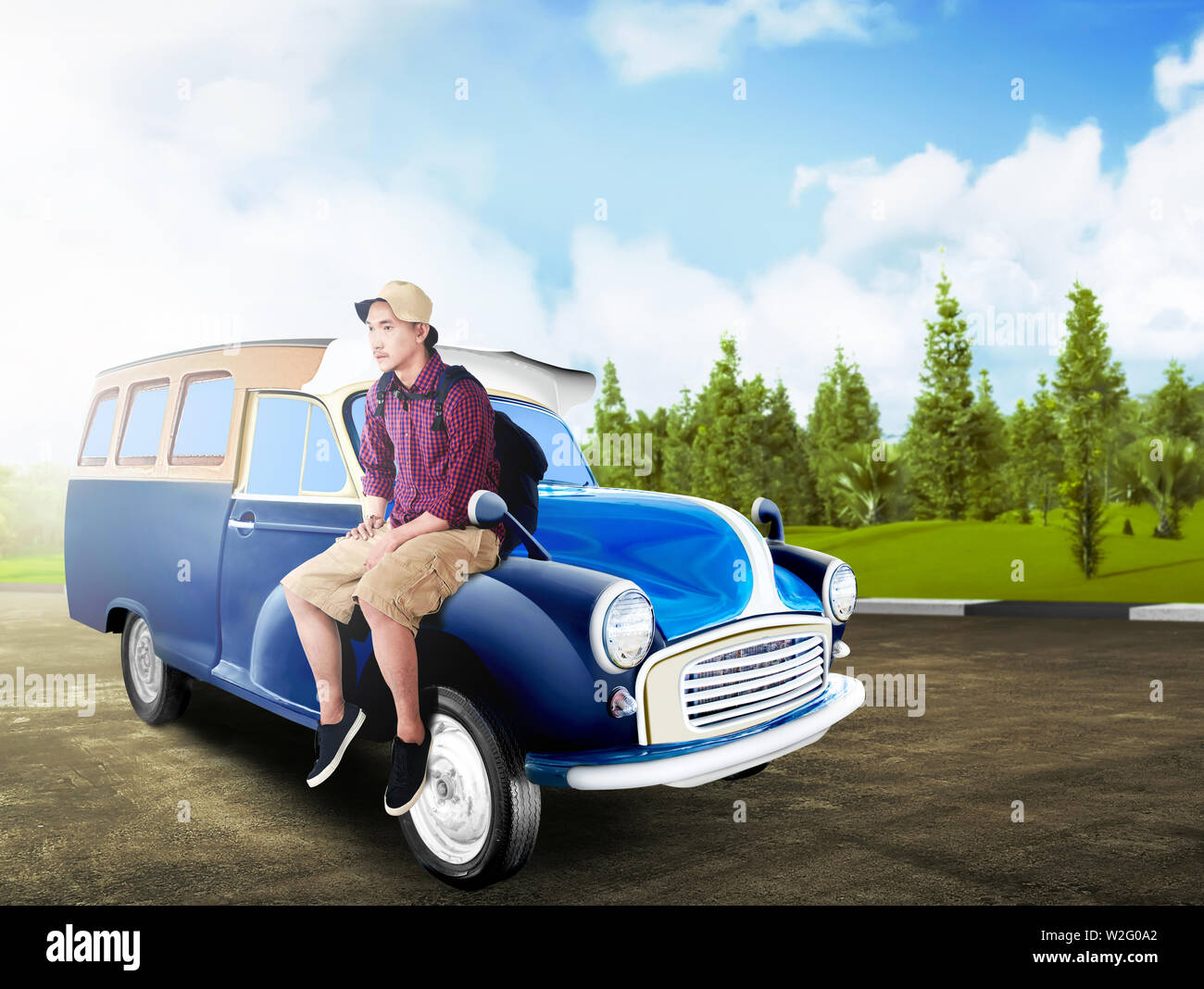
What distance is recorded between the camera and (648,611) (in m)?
3.38

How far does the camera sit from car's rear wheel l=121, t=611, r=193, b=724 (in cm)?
614

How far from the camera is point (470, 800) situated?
3588 mm

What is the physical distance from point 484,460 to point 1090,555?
16.1 metres

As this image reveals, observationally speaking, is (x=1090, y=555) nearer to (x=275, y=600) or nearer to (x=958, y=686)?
(x=958, y=686)

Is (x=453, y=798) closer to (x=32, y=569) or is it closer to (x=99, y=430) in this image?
(x=99, y=430)

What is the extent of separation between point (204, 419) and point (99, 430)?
1.73 meters

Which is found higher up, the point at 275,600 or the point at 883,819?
the point at 275,600

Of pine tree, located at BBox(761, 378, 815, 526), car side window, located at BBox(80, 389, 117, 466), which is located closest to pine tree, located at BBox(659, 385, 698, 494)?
pine tree, located at BBox(761, 378, 815, 526)

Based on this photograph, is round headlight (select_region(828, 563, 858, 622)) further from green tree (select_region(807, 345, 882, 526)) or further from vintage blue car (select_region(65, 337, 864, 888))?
green tree (select_region(807, 345, 882, 526))

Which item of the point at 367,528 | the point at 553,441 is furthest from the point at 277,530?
the point at 553,441

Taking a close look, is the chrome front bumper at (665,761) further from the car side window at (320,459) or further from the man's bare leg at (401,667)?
the car side window at (320,459)

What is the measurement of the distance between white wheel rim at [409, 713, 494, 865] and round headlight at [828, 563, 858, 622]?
1.90 m

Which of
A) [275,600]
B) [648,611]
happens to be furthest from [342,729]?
[648,611]

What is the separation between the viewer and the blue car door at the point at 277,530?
167 inches
